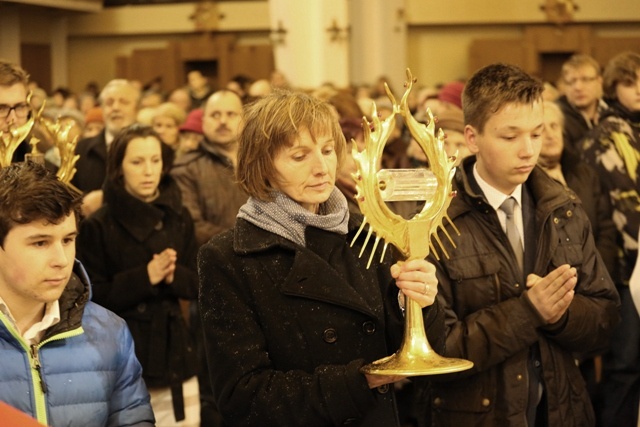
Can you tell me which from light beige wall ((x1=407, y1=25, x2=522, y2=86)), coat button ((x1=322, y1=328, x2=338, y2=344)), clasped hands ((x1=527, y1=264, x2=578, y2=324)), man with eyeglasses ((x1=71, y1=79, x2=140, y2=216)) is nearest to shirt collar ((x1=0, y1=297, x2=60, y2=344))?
A: coat button ((x1=322, y1=328, x2=338, y2=344))

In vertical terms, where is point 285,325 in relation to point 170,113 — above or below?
below

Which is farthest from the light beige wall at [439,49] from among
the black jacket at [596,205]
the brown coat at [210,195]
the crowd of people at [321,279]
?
the black jacket at [596,205]

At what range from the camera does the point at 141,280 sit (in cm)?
498

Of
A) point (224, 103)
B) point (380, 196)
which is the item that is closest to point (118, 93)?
point (224, 103)

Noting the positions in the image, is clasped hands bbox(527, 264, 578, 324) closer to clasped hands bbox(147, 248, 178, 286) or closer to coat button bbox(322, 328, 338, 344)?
coat button bbox(322, 328, 338, 344)

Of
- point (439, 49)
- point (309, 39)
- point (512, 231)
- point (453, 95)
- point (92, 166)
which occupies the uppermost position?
point (439, 49)

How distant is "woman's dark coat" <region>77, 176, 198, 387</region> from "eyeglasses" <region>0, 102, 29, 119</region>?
3.32 feet

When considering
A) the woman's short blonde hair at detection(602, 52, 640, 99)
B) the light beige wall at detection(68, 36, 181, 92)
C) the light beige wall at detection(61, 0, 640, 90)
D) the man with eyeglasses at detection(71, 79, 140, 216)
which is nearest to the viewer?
the woman's short blonde hair at detection(602, 52, 640, 99)

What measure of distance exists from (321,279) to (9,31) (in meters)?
18.8

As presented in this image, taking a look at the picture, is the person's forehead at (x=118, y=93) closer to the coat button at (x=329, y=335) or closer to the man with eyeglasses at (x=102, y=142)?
the man with eyeglasses at (x=102, y=142)

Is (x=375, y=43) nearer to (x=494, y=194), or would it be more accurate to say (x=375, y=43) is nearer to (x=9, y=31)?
(x=9, y=31)

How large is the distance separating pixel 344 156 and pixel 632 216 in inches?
102

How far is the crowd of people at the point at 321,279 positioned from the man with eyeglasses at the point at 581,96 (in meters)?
1.45

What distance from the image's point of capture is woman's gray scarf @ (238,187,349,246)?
9.70 ft
